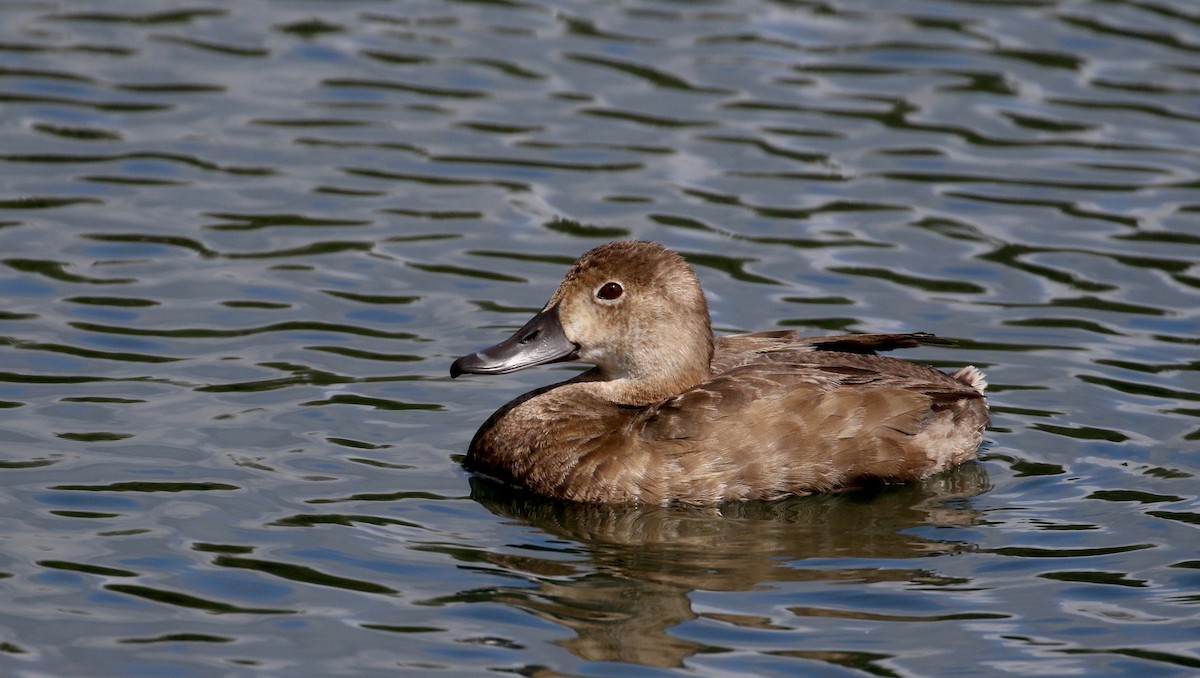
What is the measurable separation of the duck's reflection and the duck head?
621 mm

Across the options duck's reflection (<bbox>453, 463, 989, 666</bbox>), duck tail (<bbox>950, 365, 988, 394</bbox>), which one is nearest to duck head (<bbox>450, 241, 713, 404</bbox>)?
duck's reflection (<bbox>453, 463, 989, 666</bbox>)

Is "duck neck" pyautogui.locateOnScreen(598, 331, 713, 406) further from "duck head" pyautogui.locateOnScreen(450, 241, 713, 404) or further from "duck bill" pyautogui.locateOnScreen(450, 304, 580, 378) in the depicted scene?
"duck bill" pyautogui.locateOnScreen(450, 304, 580, 378)

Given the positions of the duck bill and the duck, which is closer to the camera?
the duck

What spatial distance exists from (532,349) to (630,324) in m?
0.44

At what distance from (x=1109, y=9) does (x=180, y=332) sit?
322 inches

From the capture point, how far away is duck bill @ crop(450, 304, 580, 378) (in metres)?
8.21

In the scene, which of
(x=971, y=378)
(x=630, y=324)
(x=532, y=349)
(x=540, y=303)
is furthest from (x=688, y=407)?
(x=540, y=303)

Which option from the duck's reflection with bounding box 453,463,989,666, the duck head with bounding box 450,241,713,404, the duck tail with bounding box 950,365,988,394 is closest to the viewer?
the duck's reflection with bounding box 453,463,989,666

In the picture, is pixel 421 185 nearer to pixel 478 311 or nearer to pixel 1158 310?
pixel 478 311

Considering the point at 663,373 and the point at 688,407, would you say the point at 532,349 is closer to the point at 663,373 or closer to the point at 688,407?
the point at 663,373

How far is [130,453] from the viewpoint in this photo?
7.98 meters

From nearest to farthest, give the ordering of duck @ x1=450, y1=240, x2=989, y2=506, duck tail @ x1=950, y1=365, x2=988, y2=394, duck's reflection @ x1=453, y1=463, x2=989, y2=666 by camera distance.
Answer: duck's reflection @ x1=453, y1=463, x2=989, y2=666
duck @ x1=450, y1=240, x2=989, y2=506
duck tail @ x1=950, y1=365, x2=988, y2=394

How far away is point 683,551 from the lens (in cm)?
728

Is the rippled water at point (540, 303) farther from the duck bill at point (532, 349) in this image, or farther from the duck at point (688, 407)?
the duck bill at point (532, 349)
